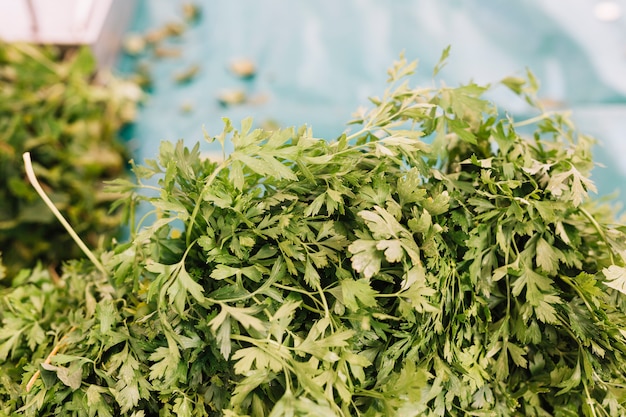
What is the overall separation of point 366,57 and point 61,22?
1238 mm

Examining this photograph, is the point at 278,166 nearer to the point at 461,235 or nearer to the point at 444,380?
the point at 461,235

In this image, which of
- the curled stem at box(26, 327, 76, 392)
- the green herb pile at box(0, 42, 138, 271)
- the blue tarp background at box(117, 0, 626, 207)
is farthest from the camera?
the blue tarp background at box(117, 0, 626, 207)

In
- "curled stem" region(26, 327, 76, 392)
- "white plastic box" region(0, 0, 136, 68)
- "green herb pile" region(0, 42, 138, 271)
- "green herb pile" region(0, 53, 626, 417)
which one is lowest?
"green herb pile" region(0, 42, 138, 271)

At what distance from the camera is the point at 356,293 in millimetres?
732

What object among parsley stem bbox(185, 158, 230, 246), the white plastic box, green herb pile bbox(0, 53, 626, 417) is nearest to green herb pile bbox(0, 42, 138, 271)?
the white plastic box

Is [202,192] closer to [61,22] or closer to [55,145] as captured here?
[55,145]

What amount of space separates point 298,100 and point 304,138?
46.3 inches

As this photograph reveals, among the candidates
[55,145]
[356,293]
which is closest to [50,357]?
[356,293]

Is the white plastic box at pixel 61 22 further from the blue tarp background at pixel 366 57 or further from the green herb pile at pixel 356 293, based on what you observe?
the green herb pile at pixel 356 293

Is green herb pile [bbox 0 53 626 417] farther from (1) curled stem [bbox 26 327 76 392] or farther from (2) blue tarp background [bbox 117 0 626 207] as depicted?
(2) blue tarp background [bbox 117 0 626 207]

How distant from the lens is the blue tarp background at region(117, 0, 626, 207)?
5.89 feet

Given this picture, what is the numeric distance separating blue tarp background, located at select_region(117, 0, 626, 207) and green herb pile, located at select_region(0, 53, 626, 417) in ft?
3.02

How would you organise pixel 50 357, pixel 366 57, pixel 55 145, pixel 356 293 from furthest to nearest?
pixel 366 57 < pixel 55 145 < pixel 50 357 < pixel 356 293

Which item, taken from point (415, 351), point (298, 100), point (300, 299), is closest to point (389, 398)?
point (415, 351)
